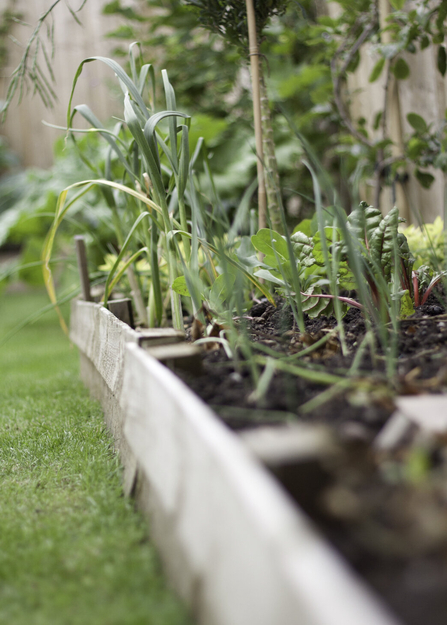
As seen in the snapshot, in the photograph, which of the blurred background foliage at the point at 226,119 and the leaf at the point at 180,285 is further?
the blurred background foliage at the point at 226,119

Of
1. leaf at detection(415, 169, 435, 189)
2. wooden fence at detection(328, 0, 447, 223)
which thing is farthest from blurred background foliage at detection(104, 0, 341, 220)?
leaf at detection(415, 169, 435, 189)

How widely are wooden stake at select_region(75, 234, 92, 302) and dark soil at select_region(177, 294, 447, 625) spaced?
36.3 inches

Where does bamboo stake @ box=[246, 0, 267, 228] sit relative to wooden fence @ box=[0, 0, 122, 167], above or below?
below

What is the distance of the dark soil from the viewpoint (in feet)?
1.19

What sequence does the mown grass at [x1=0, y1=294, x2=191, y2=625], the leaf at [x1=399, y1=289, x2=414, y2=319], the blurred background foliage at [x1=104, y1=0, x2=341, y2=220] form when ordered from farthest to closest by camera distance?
the blurred background foliage at [x1=104, y1=0, x2=341, y2=220] → the leaf at [x1=399, y1=289, x2=414, y2=319] → the mown grass at [x1=0, y1=294, x2=191, y2=625]

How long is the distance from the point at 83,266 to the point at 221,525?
4.03 ft

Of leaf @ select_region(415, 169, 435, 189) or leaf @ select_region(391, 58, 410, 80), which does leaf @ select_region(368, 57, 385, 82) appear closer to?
leaf @ select_region(391, 58, 410, 80)

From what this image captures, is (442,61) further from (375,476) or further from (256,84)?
(375,476)

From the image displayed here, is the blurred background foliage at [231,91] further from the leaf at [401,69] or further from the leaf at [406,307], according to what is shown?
the leaf at [406,307]

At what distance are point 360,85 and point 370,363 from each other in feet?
7.02

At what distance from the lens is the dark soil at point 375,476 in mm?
363

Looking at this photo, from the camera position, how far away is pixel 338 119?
2.10 metres

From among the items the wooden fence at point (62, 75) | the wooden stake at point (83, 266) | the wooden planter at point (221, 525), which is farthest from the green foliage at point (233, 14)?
the wooden fence at point (62, 75)

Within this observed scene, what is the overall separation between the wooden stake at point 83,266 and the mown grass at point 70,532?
38 centimetres
